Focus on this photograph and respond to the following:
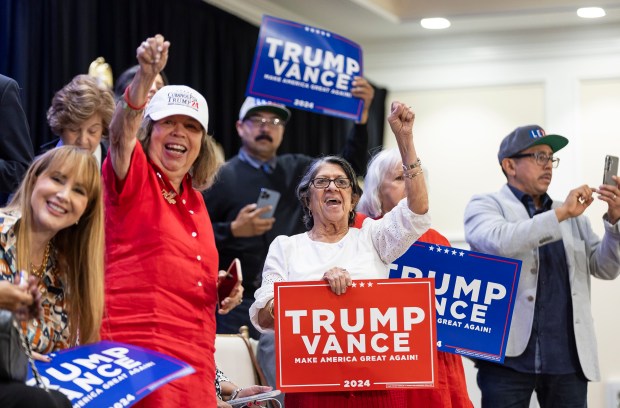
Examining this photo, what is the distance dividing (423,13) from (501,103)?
0.96 metres

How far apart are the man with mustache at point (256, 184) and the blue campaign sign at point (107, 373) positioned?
2.18 meters

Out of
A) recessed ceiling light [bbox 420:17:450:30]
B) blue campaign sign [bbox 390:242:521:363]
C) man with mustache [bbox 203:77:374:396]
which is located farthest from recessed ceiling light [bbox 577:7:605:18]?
blue campaign sign [bbox 390:242:521:363]

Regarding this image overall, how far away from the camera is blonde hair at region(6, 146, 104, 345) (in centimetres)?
271

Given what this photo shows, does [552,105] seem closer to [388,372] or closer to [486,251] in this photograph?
[486,251]

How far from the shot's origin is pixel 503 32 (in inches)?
292

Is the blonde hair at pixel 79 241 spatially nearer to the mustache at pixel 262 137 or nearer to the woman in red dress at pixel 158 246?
the woman in red dress at pixel 158 246

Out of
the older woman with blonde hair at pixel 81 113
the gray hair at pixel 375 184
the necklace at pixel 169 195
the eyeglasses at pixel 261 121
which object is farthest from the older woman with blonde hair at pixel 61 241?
the eyeglasses at pixel 261 121

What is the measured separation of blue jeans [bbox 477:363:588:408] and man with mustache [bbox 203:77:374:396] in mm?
1249

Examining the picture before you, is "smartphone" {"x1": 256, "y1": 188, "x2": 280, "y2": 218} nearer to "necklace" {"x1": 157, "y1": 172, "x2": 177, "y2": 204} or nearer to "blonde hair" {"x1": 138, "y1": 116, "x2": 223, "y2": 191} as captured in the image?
"blonde hair" {"x1": 138, "y1": 116, "x2": 223, "y2": 191}

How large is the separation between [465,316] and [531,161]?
1.03m

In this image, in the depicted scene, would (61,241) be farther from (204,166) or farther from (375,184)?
(375,184)

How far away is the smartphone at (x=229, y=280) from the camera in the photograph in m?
3.03

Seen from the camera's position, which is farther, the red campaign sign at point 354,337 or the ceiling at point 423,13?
the ceiling at point 423,13

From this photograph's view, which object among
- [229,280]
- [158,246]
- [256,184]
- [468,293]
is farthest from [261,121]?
[158,246]
